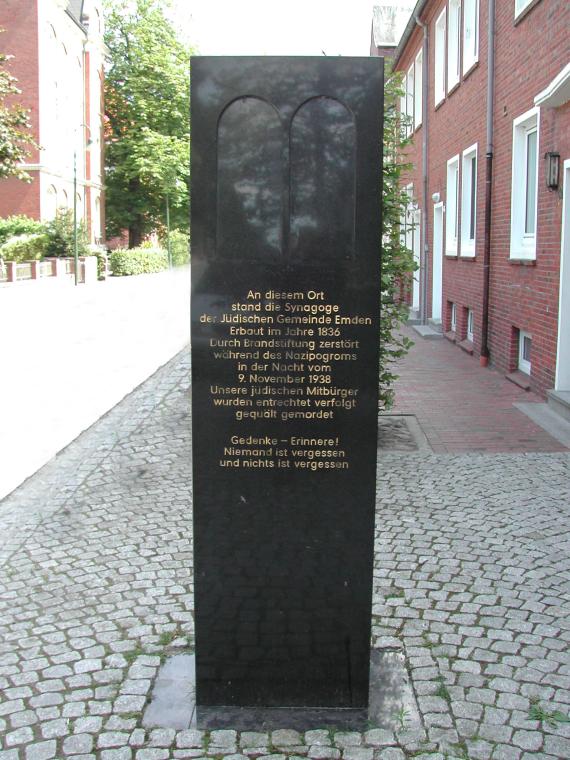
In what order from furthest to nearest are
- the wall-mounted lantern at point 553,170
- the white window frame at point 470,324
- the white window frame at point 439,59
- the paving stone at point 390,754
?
the white window frame at point 439,59 < the white window frame at point 470,324 < the wall-mounted lantern at point 553,170 < the paving stone at point 390,754

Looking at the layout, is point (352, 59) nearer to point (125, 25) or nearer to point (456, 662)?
point (456, 662)

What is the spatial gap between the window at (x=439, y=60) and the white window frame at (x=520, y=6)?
656 cm

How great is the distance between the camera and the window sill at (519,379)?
11422mm

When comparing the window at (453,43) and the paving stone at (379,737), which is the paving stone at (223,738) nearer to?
the paving stone at (379,737)

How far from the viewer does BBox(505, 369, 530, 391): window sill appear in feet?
37.5

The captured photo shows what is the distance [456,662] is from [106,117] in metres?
58.4

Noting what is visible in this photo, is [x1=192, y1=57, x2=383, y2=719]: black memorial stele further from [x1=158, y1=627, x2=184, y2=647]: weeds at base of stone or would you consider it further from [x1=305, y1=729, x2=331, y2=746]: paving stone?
[x1=158, y1=627, x2=184, y2=647]: weeds at base of stone

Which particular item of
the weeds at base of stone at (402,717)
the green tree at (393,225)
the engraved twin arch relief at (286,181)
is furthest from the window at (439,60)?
the weeds at base of stone at (402,717)

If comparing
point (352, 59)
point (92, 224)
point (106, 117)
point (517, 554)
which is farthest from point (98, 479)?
point (106, 117)

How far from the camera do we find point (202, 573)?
3.52m

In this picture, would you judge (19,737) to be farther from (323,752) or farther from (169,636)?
(323,752)

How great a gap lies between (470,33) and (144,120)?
41.3m

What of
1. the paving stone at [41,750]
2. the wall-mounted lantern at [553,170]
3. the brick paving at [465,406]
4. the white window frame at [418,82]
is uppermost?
the white window frame at [418,82]

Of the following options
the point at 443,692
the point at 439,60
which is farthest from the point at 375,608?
the point at 439,60
